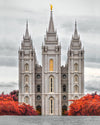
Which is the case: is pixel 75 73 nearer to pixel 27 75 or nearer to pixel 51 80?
pixel 51 80

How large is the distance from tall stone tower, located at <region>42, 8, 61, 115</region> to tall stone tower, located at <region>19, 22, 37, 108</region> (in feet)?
7.64

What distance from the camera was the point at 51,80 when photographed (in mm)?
73938

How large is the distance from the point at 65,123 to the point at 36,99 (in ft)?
138

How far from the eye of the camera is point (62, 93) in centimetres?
7494

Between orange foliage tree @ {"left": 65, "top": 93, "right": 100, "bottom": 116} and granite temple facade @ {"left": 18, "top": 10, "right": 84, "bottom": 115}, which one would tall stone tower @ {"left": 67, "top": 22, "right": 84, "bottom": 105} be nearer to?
granite temple facade @ {"left": 18, "top": 10, "right": 84, "bottom": 115}

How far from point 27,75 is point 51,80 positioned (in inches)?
199

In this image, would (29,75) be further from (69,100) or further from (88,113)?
(88,113)

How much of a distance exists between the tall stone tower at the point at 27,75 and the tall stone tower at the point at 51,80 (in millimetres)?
2330

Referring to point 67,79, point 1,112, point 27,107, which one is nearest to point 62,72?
point 67,79

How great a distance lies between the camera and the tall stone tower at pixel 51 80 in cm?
7338

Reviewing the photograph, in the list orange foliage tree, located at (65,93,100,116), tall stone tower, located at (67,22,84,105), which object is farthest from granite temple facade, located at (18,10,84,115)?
orange foliage tree, located at (65,93,100,116)

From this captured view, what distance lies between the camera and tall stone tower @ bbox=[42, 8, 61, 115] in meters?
73.4

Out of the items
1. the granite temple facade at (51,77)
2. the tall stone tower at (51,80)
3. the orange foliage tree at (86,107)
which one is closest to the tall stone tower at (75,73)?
the granite temple facade at (51,77)

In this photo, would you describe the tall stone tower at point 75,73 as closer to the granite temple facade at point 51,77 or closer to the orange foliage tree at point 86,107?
the granite temple facade at point 51,77
